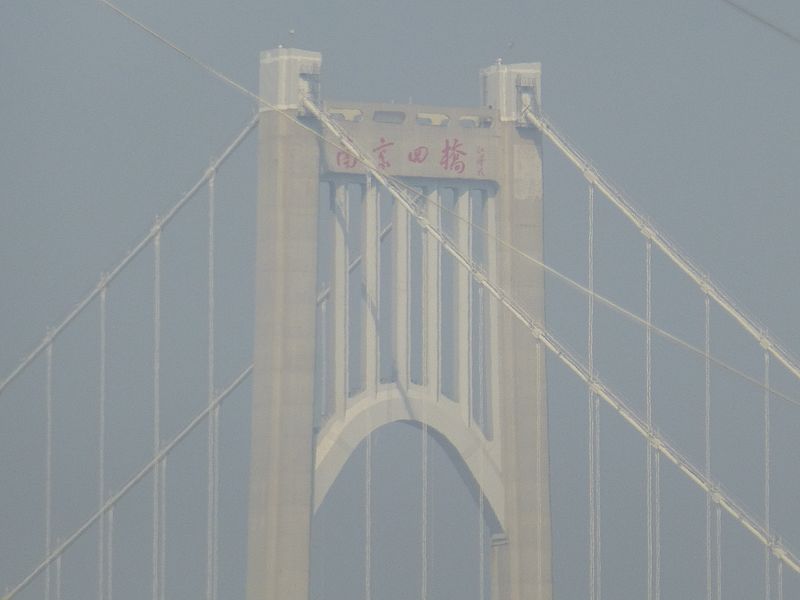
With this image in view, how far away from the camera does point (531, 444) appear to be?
8075 centimetres

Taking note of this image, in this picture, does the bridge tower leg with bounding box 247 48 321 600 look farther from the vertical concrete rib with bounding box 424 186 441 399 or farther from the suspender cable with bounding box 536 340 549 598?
the suspender cable with bounding box 536 340 549 598


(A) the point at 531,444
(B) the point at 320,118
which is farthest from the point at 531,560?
(B) the point at 320,118

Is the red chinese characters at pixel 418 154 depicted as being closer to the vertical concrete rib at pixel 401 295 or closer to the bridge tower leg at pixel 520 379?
the vertical concrete rib at pixel 401 295

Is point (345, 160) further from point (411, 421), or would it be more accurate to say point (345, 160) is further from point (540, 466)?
point (540, 466)

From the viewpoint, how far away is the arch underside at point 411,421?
79.9m

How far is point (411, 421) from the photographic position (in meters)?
80.2

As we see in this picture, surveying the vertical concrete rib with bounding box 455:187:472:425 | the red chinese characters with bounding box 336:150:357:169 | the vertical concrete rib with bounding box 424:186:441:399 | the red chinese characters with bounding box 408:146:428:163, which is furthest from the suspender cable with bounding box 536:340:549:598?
the red chinese characters with bounding box 336:150:357:169

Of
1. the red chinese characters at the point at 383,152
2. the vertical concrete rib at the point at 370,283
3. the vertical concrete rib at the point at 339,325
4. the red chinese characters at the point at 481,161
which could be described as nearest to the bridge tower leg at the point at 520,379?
the red chinese characters at the point at 481,161

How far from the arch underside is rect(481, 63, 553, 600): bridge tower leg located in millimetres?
219

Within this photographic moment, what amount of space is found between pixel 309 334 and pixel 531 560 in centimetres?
422

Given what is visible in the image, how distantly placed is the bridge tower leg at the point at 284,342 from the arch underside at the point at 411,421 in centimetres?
47

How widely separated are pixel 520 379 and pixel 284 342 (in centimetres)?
324

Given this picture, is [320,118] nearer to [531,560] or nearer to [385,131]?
[385,131]

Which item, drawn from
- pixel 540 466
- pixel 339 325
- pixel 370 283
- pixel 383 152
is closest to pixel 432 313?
pixel 370 283
